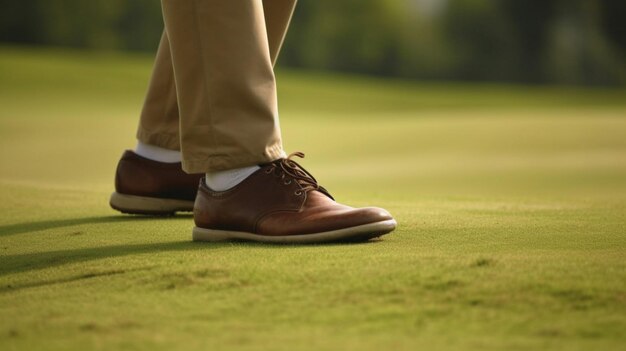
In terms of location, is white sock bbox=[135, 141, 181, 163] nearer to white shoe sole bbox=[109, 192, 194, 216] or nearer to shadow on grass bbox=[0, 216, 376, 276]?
white shoe sole bbox=[109, 192, 194, 216]

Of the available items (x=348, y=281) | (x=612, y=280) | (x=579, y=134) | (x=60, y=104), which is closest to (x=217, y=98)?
(x=348, y=281)

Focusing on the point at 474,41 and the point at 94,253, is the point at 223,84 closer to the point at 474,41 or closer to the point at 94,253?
the point at 94,253

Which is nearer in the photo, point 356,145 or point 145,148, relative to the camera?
point 145,148

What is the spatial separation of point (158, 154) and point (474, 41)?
33.8 meters

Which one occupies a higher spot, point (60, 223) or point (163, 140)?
point (163, 140)

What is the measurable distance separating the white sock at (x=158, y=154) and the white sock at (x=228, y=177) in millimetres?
514

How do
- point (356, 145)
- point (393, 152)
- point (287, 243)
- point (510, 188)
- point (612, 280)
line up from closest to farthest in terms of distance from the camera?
point (612, 280) < point (287, 243) < point (510, 188) < point (393, 152) < point (356, 145)

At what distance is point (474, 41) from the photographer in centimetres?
3478

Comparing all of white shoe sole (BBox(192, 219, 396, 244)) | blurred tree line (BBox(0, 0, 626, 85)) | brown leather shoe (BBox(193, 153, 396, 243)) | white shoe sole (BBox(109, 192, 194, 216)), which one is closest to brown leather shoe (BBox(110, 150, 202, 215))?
white shoe sole (BBox(109, 192, 194, 216))

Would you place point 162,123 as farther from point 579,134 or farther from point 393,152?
point 579,134

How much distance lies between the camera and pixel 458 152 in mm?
5605

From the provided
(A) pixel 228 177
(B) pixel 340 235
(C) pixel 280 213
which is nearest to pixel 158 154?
(A) pixel 228 177

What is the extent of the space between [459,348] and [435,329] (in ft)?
0.25

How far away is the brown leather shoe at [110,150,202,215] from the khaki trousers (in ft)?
1.54
